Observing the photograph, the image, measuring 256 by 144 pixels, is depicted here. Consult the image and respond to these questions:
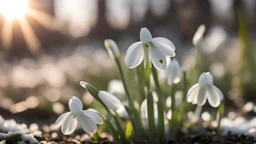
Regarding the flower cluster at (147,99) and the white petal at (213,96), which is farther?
the white petal at (213,96)

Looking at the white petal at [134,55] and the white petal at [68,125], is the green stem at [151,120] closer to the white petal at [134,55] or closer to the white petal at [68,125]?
the white petal at [134,55]

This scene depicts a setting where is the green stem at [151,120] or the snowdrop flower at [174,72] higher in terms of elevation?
the snowdrop flower at [174,72]

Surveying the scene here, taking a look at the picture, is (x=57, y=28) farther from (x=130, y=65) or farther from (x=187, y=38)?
(x=130, y=65)

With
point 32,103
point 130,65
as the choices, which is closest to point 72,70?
point 32,103

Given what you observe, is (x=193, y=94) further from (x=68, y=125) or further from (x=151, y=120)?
(x=68, y=125)

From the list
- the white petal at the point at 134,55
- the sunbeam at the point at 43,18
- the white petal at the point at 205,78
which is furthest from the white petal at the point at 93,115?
the sunbeam at the point at 43,18

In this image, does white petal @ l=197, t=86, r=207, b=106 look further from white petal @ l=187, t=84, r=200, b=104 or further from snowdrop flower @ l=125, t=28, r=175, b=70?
snowdrop flower @ l=125, t=28, r=175, b=70

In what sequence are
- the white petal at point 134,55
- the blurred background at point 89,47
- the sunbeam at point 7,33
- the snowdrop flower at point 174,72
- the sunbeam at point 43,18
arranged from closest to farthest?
the white petal at point 134,55 < the snowdrop flower at point 174,72 < the blurred background at point 89,47 < the sunbeam at point 7,33 < the sunbeam at point 43,18

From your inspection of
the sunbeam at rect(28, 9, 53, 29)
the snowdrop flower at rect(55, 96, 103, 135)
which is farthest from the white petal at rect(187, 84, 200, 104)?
the sunbeam at rect(28, 9, 53, 29)
